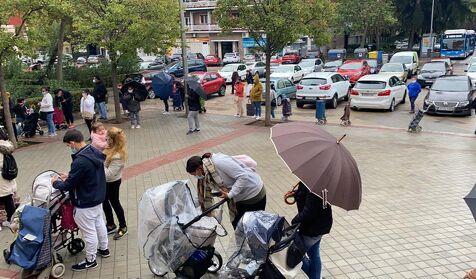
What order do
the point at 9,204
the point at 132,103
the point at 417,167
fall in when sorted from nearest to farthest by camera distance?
the point at 9,204 → the point at 417,167 → the point at 132,103

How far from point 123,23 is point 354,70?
15143 millimetres

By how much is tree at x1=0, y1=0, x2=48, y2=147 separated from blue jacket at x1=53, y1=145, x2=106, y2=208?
7969 millimetres

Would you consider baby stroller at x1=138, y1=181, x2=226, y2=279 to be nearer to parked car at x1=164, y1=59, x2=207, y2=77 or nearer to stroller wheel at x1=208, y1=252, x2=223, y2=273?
stroller wheel at x1=208, y1=252, x2=223, y2=273

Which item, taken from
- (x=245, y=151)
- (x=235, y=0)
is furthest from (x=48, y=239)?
(x=235, y=0)

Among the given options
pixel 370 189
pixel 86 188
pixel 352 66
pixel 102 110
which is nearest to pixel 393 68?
pixel 352 66

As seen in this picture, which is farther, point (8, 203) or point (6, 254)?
point (8, 203)

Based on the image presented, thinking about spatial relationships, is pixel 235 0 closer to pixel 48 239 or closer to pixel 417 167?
pixel 417 167

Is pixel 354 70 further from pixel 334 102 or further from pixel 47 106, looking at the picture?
pixel 47 106

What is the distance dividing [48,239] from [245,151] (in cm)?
753

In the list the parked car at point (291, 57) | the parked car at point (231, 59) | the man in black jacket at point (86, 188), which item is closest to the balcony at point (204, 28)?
the parked car at point (231, 59)

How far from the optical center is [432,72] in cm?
2486

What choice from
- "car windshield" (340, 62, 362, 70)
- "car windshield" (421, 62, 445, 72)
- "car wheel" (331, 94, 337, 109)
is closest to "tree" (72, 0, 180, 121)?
"car wheel" (331, 94, 337, 109)

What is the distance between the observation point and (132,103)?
15.5 m

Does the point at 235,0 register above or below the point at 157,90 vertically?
above
